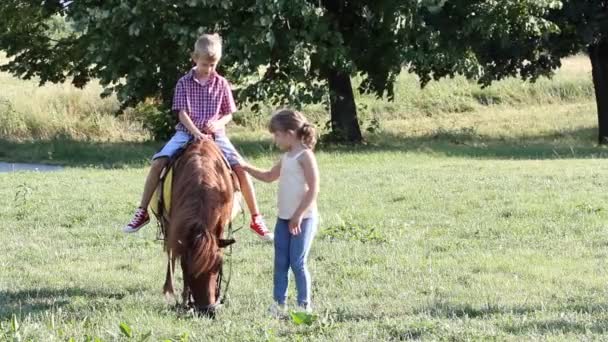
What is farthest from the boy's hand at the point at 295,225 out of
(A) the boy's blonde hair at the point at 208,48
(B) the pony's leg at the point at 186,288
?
(A) the boy's blonde hair at the point at 208,48

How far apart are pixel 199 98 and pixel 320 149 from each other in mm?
14001

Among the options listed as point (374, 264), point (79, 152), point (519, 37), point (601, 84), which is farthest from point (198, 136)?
point (601, 84)

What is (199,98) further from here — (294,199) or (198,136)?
(294,199)

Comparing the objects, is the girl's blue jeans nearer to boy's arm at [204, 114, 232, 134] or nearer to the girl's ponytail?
the girl's ponytail

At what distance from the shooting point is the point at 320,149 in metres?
21.8

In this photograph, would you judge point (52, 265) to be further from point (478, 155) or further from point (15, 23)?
point (15, 23)

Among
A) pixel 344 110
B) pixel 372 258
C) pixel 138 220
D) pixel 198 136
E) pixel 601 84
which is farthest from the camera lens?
pixel 601 84

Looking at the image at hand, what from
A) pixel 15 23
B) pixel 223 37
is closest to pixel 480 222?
pixel 223 37

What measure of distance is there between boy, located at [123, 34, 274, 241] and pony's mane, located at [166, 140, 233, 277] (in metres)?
0.27

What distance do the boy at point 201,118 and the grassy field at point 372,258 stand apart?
0.79 metres

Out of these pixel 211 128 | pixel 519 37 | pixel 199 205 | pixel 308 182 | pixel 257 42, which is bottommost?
pixel 199 205

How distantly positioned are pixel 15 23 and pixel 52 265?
51.8 ft

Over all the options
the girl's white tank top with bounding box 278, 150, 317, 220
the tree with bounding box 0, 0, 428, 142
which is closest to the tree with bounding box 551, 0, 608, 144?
the tree with bounding box 0, 0, 428, 142

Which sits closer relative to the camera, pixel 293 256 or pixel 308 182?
pixel 308 182
